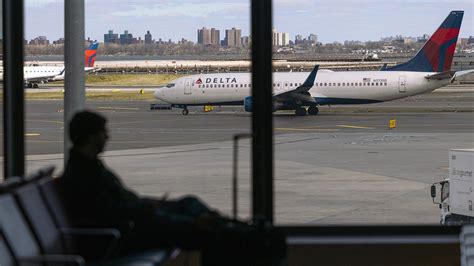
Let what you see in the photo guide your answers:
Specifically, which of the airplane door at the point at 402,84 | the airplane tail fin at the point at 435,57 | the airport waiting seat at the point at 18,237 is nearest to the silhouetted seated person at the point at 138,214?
the airport waiting seat at the point at 18,237

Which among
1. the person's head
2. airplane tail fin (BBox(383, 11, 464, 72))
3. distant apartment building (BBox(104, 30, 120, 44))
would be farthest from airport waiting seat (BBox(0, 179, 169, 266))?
airplane tail fin (BBox(383, 11, 464, 72))

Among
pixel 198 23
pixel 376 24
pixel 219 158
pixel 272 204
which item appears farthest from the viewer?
pixel 219 158

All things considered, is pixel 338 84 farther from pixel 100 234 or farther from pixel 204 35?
pixel 100 234

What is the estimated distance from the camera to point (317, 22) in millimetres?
5410

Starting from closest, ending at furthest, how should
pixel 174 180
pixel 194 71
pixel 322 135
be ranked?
pixel 174 180 < pixel 322 135 < pixel 194 71

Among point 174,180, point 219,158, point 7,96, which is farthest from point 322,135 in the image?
point 7,96

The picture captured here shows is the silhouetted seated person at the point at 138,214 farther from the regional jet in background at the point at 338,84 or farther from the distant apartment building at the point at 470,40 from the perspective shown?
the regional jet in background at the point at 338,84

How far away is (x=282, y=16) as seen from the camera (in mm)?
5094

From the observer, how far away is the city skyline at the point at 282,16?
17.3 feet

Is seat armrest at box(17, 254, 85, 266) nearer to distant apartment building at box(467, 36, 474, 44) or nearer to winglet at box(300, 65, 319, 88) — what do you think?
distant apartment building at box(467, 36, 474, 44)

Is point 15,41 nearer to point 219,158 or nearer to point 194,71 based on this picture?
point 219,158

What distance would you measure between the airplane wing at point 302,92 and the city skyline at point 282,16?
31.8 m

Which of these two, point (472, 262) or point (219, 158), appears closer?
point (472, 262)

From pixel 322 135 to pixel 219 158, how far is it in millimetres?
6706
